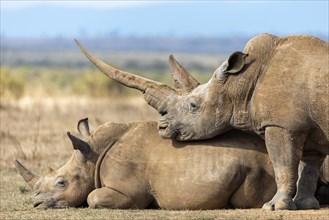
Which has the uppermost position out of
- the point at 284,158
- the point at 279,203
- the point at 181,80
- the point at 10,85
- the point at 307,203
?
the point at 181,80

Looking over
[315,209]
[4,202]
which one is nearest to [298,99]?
[315,209]

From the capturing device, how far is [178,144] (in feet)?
46.5

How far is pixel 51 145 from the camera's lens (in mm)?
21281

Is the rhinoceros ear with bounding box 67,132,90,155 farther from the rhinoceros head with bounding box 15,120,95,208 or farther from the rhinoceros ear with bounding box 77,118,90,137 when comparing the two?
the rhinoceros ear with bounding box 77,118,90,137

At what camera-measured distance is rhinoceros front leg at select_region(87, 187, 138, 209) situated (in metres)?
13.8

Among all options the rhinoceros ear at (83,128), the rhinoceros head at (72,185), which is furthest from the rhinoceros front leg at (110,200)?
the rhinoceros ear at (83,128)

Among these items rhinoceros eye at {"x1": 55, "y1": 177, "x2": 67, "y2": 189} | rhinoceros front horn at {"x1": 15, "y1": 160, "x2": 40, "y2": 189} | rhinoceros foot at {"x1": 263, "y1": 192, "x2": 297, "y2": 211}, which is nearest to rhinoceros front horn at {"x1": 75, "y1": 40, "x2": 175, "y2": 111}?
rhinoceros eye at {"x1": 55, "y1": 177, "x2": 67, "y2": 189}

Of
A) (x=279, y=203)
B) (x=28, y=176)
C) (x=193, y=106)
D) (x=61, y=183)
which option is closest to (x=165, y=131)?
(x=193, y=106)

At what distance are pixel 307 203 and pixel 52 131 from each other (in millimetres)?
11023

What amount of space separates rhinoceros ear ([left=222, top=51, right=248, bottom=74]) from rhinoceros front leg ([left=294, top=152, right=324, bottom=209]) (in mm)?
1367

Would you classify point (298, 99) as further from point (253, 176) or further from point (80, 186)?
point (80, 186)

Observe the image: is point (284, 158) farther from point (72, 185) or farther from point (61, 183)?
point (61, 183)

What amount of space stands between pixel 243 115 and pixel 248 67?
60cm

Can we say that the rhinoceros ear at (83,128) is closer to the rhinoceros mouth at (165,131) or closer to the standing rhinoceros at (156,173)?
the standing rhinoceros at (156,173)
